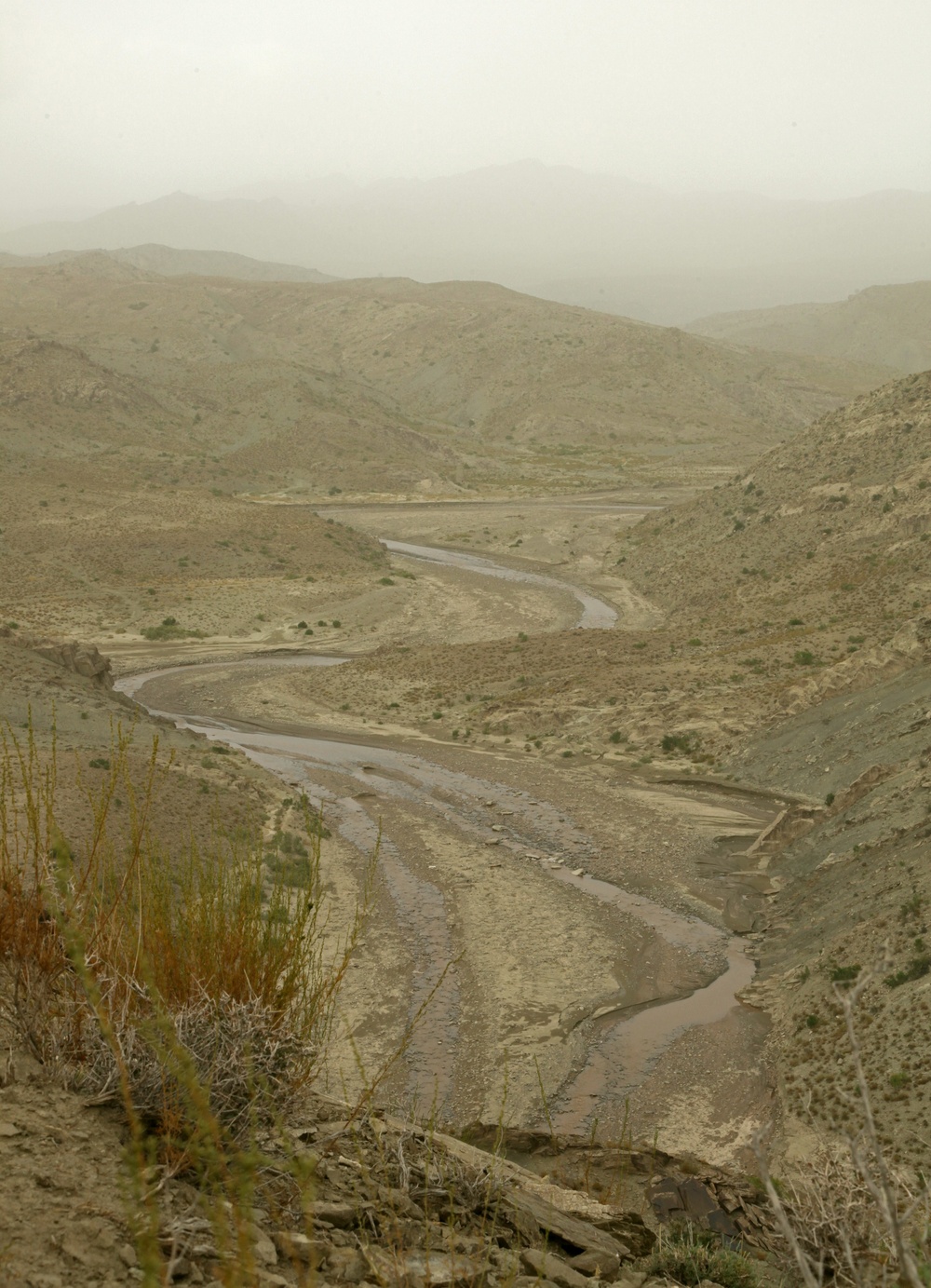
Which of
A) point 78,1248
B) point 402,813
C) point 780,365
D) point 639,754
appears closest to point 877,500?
point 639,754

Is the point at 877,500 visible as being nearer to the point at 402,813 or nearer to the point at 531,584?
the point at 531,584

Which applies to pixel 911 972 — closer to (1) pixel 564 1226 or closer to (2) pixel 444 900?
(2) pixel 444 900

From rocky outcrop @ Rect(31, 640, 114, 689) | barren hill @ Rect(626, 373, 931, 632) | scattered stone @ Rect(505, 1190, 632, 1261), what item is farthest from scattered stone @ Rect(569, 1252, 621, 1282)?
barren hill @ Rect(626, 373, 931, 632)

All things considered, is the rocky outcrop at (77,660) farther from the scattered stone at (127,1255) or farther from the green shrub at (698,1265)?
the scattered stone at (127,1255)

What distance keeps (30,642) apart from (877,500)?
1648 inches

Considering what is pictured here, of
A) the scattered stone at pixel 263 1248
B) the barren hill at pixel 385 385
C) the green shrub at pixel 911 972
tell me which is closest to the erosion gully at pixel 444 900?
the scattered stone at pixel 263 1248

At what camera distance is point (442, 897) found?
25.7 meters

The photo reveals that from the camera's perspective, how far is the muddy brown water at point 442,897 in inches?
730

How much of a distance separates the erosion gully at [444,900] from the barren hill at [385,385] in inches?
2233

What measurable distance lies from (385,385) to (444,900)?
136863 mm

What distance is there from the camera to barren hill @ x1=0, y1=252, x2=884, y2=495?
338 feet

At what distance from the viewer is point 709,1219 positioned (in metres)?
10.0

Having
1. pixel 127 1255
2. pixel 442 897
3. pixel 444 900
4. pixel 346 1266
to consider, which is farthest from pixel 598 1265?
pixel 442 897

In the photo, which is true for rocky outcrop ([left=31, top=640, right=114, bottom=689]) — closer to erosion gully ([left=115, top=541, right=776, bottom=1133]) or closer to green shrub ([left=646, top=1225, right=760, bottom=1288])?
erosion gully ([left=115, top=541, right=776, bottom=1133])
